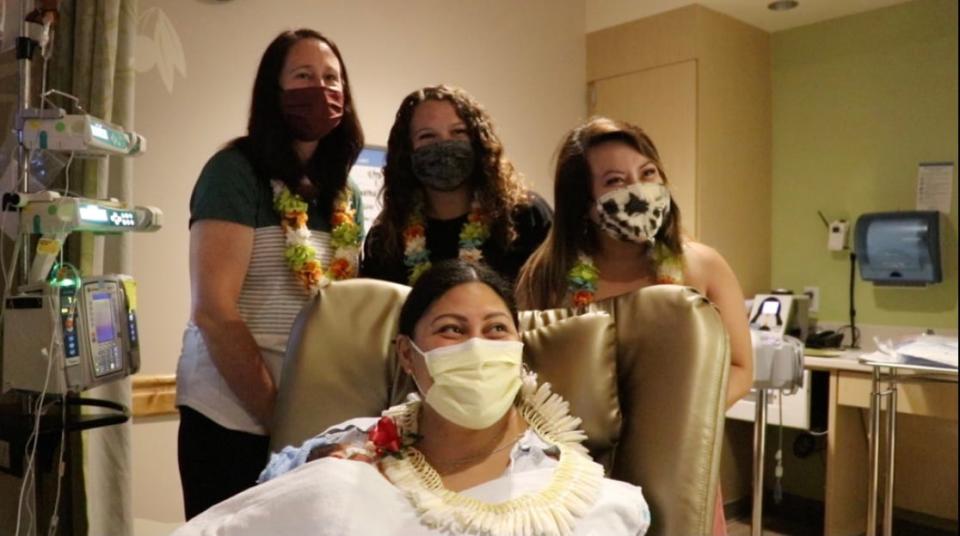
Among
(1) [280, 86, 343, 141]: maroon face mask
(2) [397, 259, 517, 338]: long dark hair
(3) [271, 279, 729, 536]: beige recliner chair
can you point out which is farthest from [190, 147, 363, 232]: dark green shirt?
(2) [397, 259, 517, 338]: long dark hair

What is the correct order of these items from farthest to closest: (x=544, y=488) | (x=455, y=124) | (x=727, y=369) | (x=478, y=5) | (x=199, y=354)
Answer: (x=478, y=5), (x=455, y=124), (x=199, y=354), (x=727, y=369), (x=544, y=488)

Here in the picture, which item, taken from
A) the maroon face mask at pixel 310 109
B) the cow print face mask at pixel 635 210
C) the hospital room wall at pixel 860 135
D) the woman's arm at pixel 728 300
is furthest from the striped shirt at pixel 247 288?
the hospital room wall at pixel 860 135

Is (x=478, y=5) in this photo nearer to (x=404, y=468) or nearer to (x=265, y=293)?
(x=265, y=293)

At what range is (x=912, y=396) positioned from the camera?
298 cm

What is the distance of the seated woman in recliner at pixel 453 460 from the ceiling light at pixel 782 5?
293 centimetres

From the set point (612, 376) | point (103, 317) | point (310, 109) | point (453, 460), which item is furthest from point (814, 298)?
point (103, 317)

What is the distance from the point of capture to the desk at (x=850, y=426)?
2.98 m

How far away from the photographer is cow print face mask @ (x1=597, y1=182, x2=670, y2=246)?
1685 millimetres

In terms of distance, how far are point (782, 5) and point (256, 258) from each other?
302 cm

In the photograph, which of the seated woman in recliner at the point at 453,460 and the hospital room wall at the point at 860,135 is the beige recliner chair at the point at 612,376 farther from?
the hospital room wall at the point at 860,135

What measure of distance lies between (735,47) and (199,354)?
315 cm

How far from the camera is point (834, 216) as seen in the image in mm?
3809

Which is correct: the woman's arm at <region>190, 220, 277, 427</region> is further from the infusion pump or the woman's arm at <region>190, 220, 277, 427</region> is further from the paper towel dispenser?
the paper towel dispenser

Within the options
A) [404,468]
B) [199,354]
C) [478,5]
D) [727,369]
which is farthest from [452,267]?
[478,5]
